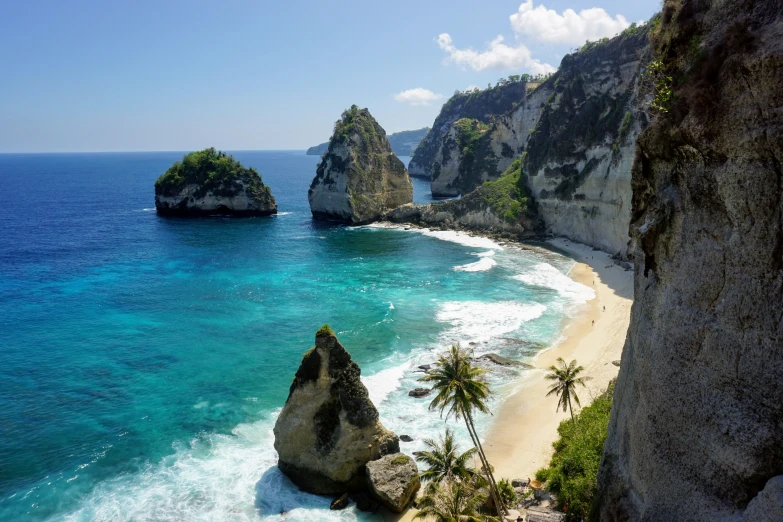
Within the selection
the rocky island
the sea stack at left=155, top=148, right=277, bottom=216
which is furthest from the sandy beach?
the sea stack at left=155, top=148, right=277, bottom=216

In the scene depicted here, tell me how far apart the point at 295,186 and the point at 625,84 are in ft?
431

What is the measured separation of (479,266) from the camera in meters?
69.6

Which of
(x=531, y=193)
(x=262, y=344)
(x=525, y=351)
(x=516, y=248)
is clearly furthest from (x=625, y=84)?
(x=262, y=344)

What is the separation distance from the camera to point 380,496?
25.3 metres

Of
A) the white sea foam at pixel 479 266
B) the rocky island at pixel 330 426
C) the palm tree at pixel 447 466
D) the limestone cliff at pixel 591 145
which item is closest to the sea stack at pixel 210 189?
the limestone cliff at pixel 591 145

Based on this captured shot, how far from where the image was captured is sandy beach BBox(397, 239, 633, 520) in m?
29.9

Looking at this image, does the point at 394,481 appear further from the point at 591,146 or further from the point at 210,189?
the point at 210,189

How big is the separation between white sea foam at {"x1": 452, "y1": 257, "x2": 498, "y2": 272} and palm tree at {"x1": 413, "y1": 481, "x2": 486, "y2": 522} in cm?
4460

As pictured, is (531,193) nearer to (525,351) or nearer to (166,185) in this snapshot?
(525,351)

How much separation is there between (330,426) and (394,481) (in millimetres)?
4157

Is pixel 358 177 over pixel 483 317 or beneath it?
over

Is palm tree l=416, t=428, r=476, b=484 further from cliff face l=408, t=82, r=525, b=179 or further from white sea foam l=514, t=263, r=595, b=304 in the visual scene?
cliff face l=408, t=82, r=525, b=179

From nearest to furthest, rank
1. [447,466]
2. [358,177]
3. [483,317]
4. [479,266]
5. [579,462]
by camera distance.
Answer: [579,462] < [447,466] < [483,317] < [479,266] < [358,177]

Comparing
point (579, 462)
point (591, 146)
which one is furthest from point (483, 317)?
point (591, 146)
